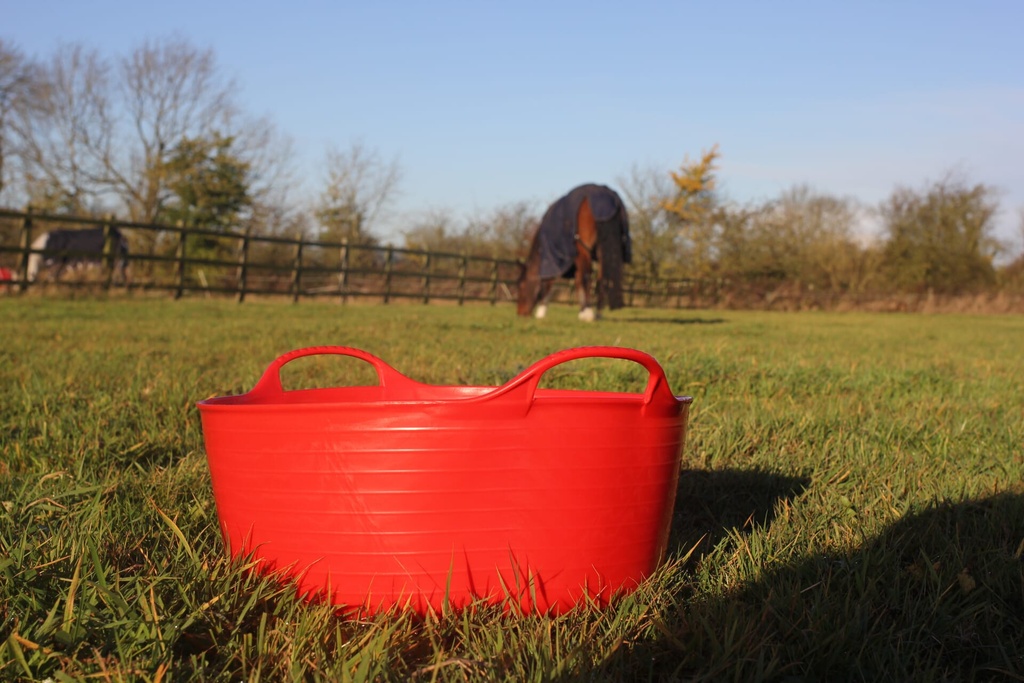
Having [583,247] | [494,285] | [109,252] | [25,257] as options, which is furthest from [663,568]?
[494,285]

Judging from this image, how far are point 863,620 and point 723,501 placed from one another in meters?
0.91

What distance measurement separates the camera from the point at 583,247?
12.1m

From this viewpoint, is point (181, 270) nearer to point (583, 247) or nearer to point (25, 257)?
point (25, 257)

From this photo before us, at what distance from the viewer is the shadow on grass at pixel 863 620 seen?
133 centimetres

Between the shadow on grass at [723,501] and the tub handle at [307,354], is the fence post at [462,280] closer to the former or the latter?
the shadow on grass at [723,501]

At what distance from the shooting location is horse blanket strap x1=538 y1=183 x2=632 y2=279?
1187 centimetres

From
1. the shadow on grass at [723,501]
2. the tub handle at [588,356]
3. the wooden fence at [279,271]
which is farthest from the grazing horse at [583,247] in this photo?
the tub handle at [588,356]

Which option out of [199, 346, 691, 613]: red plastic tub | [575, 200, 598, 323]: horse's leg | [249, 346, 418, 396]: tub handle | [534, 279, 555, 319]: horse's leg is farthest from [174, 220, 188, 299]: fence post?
[199, 346, 691, 613]: red plastic tub

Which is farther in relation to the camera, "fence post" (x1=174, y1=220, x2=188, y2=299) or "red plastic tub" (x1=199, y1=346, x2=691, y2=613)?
"fence post" (x1=174, y1=220, x2=188, y2=299)

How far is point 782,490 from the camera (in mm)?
2438

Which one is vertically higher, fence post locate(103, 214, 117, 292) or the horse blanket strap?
the horse blanket strap

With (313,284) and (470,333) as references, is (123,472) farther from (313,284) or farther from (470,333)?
(313,284)

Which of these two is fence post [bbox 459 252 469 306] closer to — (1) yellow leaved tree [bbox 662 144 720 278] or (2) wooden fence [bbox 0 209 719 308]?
(2) wooden fence [bbox 0 209 719 308]

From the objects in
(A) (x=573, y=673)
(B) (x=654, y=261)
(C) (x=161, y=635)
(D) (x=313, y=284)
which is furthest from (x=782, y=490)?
(B) (x=654, y=261)
